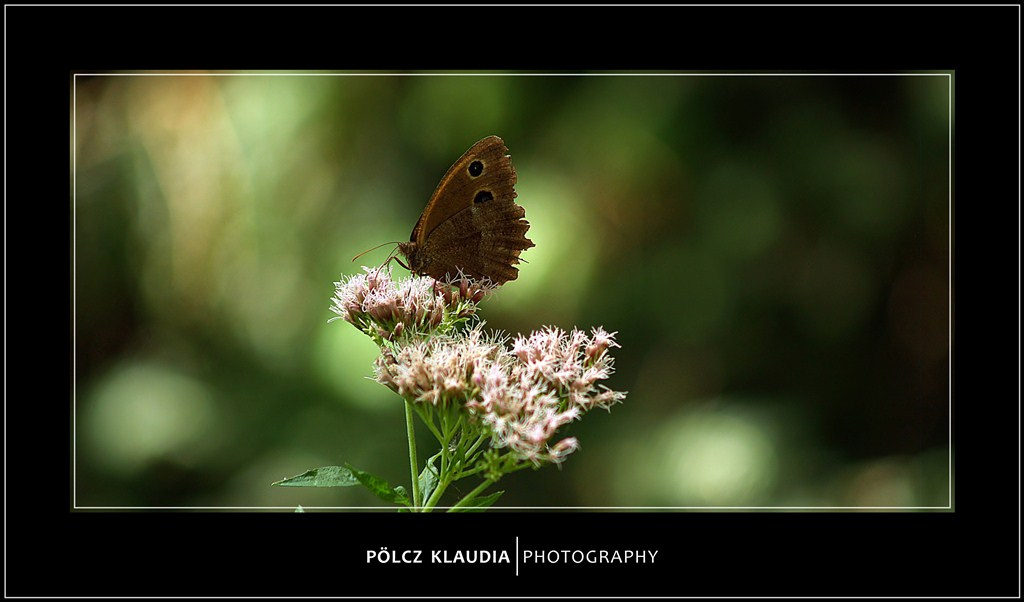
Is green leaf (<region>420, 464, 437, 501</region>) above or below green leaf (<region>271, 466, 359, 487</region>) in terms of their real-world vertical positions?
below

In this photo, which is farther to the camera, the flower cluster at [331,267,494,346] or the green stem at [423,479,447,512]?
the flower cluster at [331,267,494,346]

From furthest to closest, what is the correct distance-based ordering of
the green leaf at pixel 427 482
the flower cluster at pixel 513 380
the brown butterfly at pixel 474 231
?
the brown butterfly at pixel 474 231, the green leaf at pixel 427 482, the flower cluster at pixel 513 380

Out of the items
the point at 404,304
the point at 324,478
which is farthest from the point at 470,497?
the point at 404,304

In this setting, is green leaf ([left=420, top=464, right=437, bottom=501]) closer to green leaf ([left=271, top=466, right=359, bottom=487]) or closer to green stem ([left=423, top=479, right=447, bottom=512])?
green stem ([left=423, top=479, right=447, bottom=512])

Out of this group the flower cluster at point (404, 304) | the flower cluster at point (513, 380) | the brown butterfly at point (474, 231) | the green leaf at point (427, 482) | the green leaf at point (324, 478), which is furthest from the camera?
the brown butterfly at point (474, 231)

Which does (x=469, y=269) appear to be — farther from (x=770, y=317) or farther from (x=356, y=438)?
(x=770, y=317)

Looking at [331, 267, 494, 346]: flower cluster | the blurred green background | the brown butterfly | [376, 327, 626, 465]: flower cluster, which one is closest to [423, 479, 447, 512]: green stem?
[376, 327, 626, 465]: flower cluster

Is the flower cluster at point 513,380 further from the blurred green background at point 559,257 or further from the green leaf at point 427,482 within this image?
the blurred green background at point 559,257

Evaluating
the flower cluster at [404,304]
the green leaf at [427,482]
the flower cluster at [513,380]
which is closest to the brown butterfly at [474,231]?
the flower cluster at [404,304]
